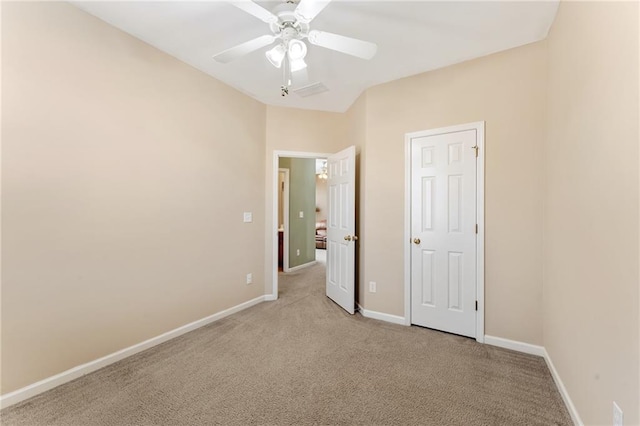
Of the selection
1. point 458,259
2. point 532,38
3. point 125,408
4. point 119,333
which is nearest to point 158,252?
point 119,333

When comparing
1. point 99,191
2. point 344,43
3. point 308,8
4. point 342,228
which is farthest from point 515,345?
point 99,191

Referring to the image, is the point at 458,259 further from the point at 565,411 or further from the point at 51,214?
the point at 51,214

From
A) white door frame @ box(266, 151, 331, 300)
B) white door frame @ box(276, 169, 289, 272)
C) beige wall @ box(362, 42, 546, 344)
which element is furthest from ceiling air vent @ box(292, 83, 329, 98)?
white door frame @ box(276, 169, 289, 272)

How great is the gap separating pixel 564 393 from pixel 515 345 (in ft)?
2.12

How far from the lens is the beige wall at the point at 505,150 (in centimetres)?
230

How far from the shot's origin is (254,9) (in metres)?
1.53

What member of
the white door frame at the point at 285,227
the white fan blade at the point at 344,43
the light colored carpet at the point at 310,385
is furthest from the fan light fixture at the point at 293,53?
the white door frame at the point at 285,227

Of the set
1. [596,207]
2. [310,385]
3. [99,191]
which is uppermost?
[99,191]

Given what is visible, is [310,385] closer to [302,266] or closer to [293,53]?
[293,53]

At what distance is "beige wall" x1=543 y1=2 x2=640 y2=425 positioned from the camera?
1099 mm

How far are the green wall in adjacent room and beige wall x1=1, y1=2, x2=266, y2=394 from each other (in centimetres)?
250

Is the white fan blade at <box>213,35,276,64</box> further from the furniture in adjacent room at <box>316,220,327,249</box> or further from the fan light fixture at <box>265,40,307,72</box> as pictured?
the furniture in adjacent room at <box>316,220,327,249</box>

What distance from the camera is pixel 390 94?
304cm

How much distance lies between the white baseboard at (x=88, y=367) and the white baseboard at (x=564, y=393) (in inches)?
116
